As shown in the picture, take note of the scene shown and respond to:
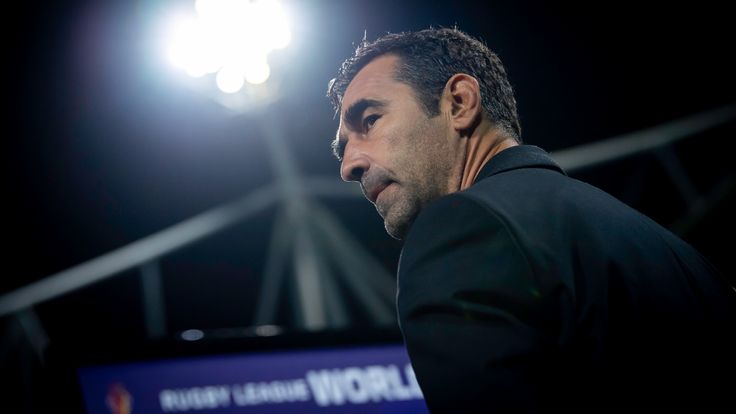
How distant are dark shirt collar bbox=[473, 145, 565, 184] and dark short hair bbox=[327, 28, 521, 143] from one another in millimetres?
344

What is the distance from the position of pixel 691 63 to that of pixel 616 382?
176 inches

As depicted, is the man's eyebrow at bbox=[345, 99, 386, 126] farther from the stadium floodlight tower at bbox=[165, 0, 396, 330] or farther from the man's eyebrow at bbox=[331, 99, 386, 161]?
the stadium floodlight tower at bbox=[165, 0, 396, 330]

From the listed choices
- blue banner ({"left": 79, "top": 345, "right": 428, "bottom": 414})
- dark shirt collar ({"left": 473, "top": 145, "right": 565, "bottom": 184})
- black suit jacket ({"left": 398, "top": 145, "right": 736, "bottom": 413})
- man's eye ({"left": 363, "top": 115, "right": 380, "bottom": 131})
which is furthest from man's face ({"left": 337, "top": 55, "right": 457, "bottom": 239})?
blue banner ({"left": 79, "top": 345, "right": 428, "bottom": 414})

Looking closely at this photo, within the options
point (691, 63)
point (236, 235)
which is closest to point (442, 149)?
point (236, 235)

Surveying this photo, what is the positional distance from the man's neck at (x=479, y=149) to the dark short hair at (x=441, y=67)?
7 cm

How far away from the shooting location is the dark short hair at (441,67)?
164cm

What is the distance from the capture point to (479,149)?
5.16 ft

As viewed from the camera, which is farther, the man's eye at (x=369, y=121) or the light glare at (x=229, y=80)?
the light glare at (x=229, y=80)

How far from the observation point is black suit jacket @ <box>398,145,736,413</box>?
35.0 inches

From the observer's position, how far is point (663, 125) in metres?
4.61

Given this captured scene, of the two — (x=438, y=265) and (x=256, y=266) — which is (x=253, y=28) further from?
(x=438, y=265)

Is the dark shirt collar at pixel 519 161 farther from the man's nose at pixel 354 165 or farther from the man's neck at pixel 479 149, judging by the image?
the man's nose at pixel 354 165

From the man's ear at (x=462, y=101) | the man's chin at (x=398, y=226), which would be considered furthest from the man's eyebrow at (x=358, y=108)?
the man's chin at (x=398, y=226)

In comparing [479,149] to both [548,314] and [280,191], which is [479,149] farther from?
[280,191]
